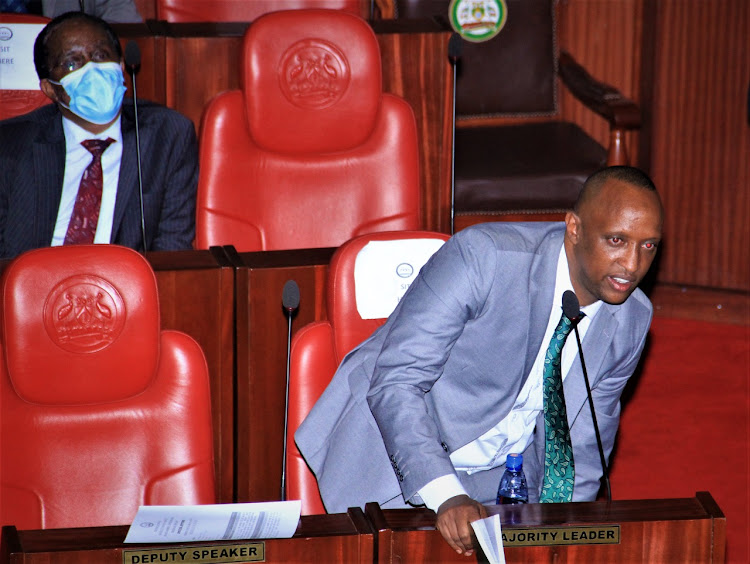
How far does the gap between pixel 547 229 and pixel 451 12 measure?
189cm

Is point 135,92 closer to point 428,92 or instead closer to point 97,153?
point 97,153

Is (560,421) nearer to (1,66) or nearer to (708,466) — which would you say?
(708,466)

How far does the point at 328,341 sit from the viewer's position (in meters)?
1.89

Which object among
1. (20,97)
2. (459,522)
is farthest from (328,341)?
(20,97)

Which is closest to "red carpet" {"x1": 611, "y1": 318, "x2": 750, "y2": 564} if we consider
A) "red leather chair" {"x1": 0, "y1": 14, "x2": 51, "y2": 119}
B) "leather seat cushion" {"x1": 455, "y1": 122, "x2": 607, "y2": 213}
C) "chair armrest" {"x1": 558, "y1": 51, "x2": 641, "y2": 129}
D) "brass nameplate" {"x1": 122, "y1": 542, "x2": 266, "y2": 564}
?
"leather seat cushion" {"x1": 455, "y1": 122, "x2": 607, "y2": 213}

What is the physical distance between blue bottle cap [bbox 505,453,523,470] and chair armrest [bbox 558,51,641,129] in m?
1.68

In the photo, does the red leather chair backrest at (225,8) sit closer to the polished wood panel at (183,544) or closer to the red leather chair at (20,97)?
the red leather chair at (20,97)

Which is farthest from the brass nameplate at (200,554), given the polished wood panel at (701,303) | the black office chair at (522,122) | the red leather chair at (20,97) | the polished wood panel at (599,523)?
the polished wood panel at (701,303)

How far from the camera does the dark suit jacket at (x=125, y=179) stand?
2.47 m

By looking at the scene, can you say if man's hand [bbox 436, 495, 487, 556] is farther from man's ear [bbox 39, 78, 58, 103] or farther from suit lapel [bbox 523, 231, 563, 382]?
man's ear [bbox 39, 78, 58, 103]

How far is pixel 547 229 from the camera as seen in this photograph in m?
1.80

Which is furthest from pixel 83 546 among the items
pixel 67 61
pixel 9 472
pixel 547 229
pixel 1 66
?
pixel 1 66

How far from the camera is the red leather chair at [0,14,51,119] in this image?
8.96 ft

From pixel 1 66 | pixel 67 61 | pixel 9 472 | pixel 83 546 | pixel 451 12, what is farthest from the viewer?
pixel 451 12
